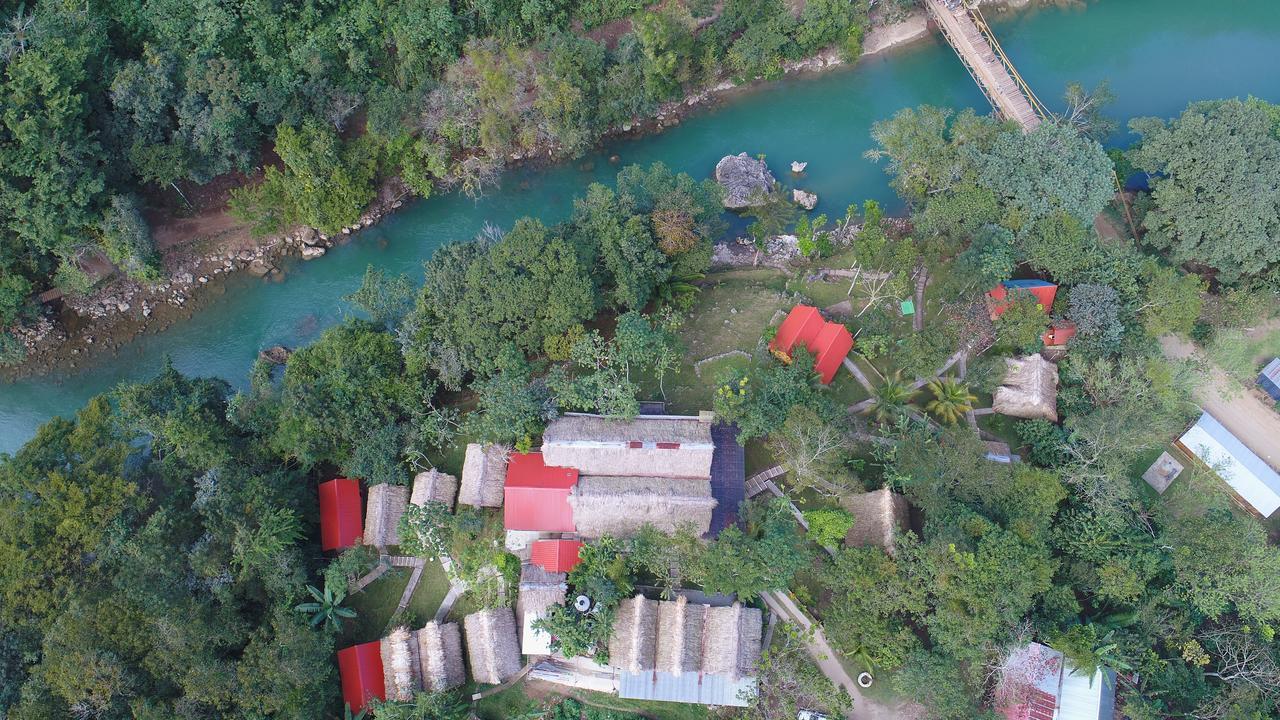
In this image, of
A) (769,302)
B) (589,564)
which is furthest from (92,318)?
(769,302)

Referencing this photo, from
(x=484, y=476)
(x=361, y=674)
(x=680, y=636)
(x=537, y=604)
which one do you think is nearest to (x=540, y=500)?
(x=484, y=476)

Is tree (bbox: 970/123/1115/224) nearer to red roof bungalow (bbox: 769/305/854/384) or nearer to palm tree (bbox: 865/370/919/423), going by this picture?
palm tree (bbox: 865/370/919/423)

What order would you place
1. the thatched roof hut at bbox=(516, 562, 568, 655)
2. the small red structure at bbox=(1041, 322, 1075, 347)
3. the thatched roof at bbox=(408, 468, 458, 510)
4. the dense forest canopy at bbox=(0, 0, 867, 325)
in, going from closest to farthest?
the thatched roof hut at bbox=(516, 562, 568, 655) → the thatched roof at bbox=(408, 468, 458, 510) → the small red structure at bbox=(1041, 322, 1075, 347) → the dense forest canopy at bbox=(0, 0, 867, 325)

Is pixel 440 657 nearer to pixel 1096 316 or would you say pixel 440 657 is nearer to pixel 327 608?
pixel 327 608

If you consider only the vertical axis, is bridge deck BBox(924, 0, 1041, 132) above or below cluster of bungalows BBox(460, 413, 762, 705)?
above

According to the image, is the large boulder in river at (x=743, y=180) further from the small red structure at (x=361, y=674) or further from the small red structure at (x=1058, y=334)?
the small red structure at (x=361, y=674)

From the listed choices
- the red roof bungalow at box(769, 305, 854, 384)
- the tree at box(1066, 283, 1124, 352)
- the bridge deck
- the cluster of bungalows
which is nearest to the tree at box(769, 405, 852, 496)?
the cluster of bungalows

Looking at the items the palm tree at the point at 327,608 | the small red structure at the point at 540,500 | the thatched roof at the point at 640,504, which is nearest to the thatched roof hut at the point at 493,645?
the small red structure at the point at 540,500
